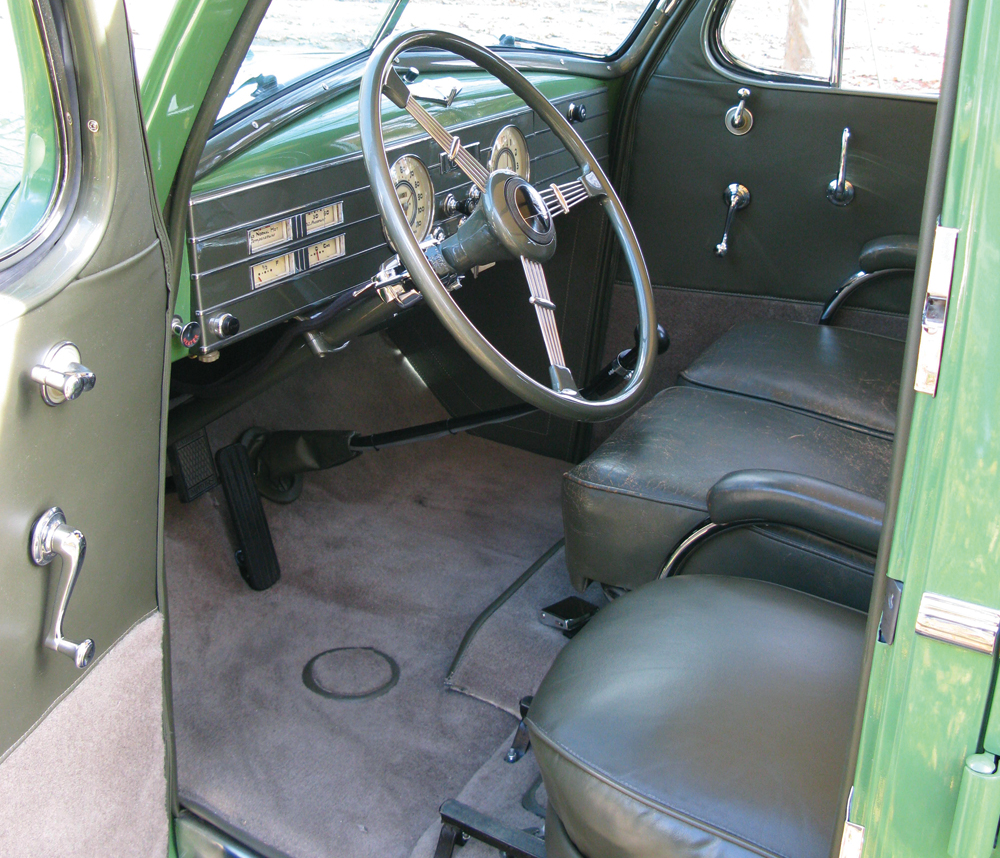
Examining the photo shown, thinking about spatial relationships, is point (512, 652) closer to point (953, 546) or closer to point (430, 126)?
point (430, 126)

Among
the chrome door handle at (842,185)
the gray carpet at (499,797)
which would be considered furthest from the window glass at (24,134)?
the chrome door handle at (842,185)

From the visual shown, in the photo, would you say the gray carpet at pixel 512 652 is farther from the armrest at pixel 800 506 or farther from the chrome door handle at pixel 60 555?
the chrome door handle at pixel 60 555

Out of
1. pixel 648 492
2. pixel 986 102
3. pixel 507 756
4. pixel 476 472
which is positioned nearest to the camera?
pixel 986 102

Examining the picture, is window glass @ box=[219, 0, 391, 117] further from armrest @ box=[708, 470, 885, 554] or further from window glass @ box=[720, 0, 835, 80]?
window glass @ box=[720, 0, 835, 80]

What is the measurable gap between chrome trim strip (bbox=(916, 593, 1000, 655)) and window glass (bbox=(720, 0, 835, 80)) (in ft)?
6.71

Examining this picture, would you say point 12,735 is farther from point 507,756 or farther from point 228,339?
point 507,756

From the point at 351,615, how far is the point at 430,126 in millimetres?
1145

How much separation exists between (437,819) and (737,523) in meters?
0.73

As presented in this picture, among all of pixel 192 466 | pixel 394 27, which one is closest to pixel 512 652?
pixel 192 466

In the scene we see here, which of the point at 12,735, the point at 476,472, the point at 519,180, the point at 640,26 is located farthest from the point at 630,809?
the point at 640,26

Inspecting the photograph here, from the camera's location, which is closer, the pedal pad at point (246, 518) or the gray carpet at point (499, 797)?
the gray carpet at point (499, 797)

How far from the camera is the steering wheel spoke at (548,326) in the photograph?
4.66 ft

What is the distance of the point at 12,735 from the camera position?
37.9 inches

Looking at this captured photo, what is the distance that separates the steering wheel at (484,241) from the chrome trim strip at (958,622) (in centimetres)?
67
